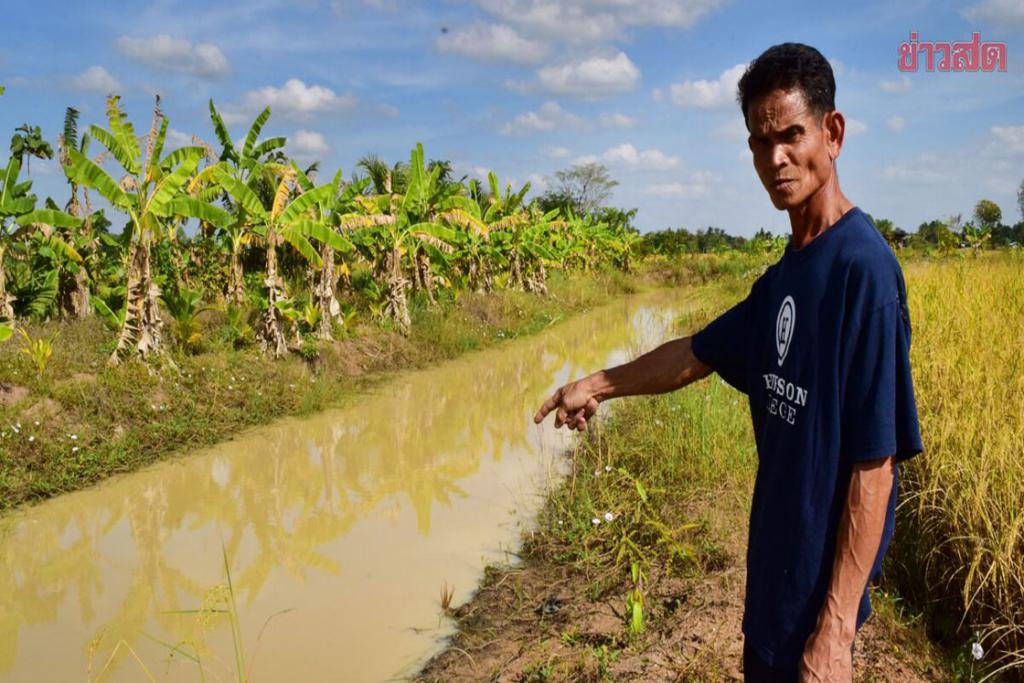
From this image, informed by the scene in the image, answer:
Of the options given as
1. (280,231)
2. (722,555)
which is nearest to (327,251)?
(280,231)

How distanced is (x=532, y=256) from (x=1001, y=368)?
15.6 metres

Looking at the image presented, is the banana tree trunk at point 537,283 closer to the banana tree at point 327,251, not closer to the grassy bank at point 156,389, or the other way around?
the grassy bank at point 156,389

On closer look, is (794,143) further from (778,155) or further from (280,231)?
(280,231)

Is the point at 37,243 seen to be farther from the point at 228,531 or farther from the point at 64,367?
the point at 228,531

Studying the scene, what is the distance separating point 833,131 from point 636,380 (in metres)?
0.69

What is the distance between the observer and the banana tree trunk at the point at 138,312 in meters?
7.61

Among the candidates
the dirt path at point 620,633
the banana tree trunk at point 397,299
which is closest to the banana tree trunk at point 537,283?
the banana tree trunk at point 397,299

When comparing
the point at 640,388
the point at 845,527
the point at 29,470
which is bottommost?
the point at 29,470

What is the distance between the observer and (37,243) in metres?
9.73

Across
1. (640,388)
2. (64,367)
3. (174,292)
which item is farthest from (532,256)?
(640,388)

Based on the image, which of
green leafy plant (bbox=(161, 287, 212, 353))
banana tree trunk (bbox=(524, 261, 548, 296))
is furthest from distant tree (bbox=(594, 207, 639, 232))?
green leafy plant (bbox=(161, 287, 212, 353))

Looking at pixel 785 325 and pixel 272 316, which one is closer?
pixel 785 325

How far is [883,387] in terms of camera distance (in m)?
1.07

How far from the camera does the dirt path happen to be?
268 centimetres
